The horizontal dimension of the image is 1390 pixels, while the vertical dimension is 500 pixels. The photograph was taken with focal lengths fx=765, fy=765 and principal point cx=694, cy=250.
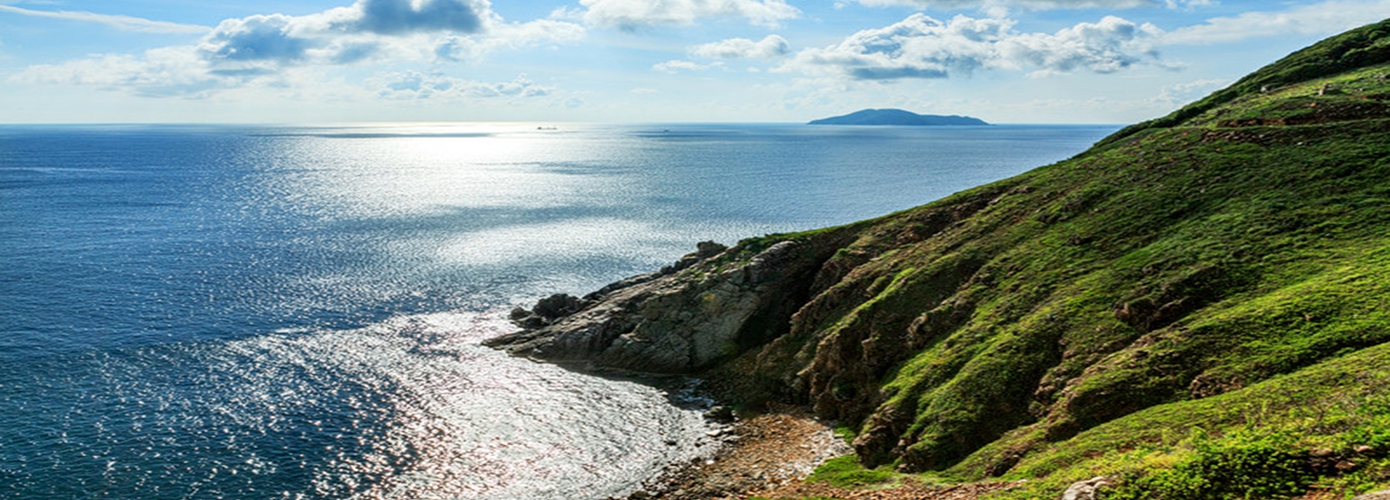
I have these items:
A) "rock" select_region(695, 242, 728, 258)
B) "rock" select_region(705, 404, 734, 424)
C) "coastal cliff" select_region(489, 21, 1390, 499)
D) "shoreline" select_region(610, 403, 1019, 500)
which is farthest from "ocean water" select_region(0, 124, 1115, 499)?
"rock" select_region(695, 242, 728, 258)

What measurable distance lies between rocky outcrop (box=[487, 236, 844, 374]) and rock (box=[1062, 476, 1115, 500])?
4646 cm

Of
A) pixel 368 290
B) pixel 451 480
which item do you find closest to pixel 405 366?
pixel 451 480

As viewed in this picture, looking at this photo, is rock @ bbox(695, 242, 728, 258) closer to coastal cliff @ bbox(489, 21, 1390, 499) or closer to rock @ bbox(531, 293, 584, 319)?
coastal cliff @ bbox(489, 21, 1390, 499)

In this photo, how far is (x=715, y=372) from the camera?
72.8m

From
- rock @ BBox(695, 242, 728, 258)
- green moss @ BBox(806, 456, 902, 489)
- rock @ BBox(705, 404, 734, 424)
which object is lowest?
rock @ BBox(705, 404, 734, 424)

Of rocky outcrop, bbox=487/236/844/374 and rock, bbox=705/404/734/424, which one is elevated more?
rocky outcrop, bbox=487/236/844/374

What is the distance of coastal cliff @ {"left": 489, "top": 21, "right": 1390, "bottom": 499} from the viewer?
32281 mm

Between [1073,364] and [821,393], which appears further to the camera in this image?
[821,393]

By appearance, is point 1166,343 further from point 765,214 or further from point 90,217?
point 90,217

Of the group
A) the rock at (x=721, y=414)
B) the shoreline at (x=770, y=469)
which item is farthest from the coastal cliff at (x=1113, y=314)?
the rock at (x=721, y=414)

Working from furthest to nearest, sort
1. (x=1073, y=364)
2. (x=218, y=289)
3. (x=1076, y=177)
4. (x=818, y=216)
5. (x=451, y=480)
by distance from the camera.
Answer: (x=818, y=216) < (x=218, y=289) < (x=1076, y=177) < (x=451, y=480) < (x=1073, y=364)

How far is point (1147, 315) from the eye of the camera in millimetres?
46062

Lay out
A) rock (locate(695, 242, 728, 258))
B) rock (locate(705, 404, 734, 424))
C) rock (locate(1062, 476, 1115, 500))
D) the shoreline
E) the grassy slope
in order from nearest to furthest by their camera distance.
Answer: rock (locate(1062, 476, 1115, 500)), the grassy slope, the shoreline, rock (locate(705, 404, 734, 424)), rock (locate(695, 242, 728, 258))

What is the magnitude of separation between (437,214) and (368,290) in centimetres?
7484
